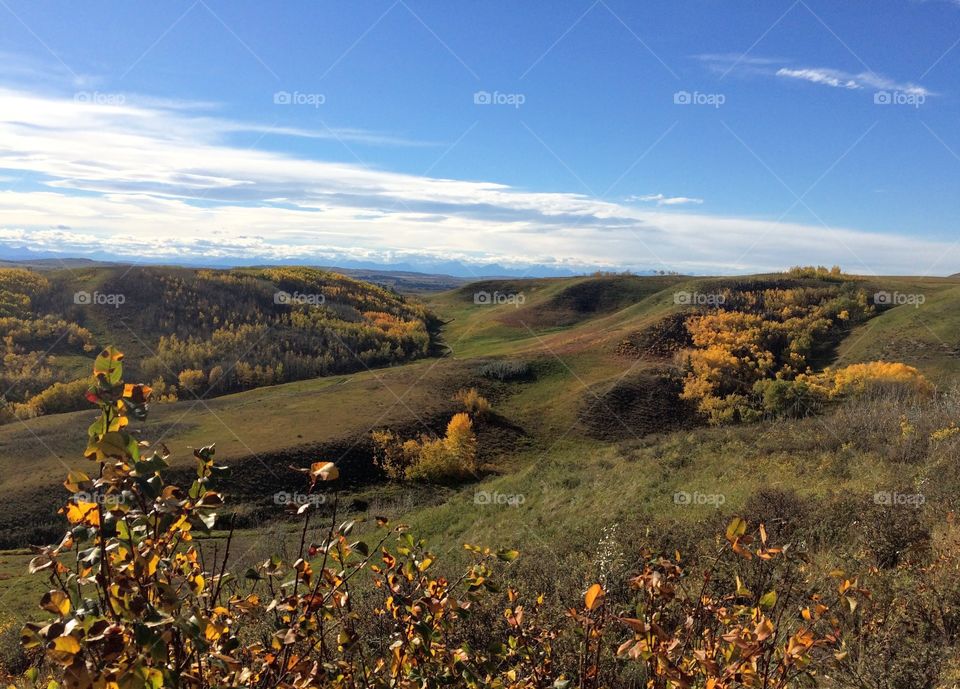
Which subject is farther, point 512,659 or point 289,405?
point 289,405

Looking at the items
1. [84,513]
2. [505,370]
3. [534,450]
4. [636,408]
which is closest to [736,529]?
[84,513]

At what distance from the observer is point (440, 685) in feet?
9.21

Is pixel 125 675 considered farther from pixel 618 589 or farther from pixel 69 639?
pixel 618 589

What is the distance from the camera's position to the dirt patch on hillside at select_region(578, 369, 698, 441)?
113ft

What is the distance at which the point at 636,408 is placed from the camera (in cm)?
3669

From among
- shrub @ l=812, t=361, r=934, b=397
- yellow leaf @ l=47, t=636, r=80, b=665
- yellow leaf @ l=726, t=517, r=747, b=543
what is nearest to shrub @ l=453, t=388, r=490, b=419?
shrub @ l=812, t=361, r=934, b=397

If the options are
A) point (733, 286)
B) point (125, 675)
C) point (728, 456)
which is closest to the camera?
point (125, 675)

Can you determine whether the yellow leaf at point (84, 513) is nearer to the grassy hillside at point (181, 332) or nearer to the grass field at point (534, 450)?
the grass field at point (534, 450)

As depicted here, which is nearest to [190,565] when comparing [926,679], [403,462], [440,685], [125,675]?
[440,685]

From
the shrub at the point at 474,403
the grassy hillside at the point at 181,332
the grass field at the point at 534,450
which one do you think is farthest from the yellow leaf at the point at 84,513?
the grassy hillside at the point at 181,332

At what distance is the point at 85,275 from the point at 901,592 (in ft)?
270

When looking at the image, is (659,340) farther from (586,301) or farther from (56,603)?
(56,603)

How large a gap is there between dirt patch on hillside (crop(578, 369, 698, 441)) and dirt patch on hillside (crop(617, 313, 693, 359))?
21.2ft

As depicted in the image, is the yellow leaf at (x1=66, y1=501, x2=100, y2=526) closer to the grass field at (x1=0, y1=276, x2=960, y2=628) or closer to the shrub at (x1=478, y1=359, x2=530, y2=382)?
the grass field at (x1=0, y1=276, x2=960, y2=628)
